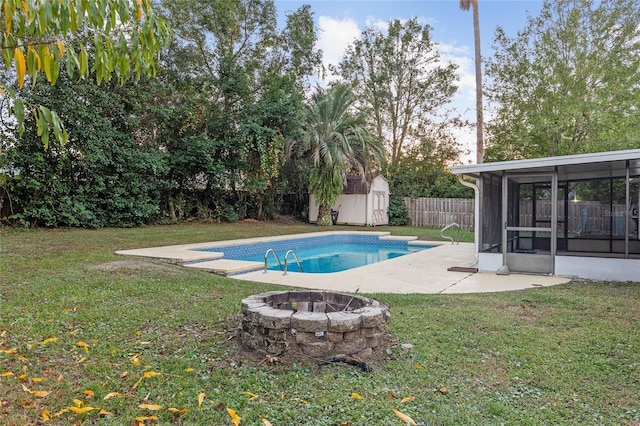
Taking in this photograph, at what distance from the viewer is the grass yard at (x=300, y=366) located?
101 inches

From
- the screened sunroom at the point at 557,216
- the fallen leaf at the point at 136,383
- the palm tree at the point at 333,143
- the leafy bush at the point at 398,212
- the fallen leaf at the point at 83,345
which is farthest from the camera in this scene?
the leafy bush at the point at 398,212

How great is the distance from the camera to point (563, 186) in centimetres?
898

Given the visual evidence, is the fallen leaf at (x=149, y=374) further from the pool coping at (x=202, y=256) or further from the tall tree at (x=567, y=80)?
the tall tree at (x=567, y=80)

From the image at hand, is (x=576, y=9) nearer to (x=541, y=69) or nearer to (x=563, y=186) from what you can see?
(x=541, y=69)

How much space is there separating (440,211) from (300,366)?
18.4 m

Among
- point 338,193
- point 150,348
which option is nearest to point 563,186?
point 150,348

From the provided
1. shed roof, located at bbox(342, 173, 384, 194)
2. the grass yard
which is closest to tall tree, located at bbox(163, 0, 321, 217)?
shed roof, located at bbox(342, 173, 384, 194)

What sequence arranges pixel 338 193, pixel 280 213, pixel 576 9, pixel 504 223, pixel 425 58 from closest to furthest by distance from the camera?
pixel 504 223
pixel 576 9
pixel 338 193
pixel 280 213
pixel 425 58

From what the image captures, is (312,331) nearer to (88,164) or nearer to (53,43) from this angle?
(53,43)

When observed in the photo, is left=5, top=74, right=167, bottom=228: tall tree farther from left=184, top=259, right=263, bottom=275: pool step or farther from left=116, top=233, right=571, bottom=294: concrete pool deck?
left=184, top=259, right=263, bottom=275: pool step

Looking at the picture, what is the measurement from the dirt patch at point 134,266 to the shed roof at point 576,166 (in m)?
6.10

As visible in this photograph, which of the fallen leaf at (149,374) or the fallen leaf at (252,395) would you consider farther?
the fallen leaf at (149,374)

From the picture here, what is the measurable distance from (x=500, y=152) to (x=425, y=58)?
7.83 m

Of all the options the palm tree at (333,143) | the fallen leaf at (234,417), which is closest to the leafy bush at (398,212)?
the palm tree at (333,143)
